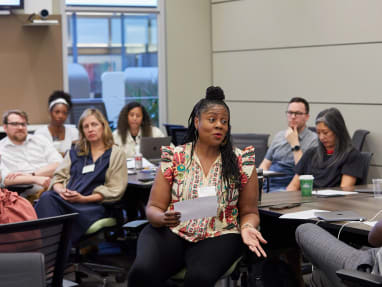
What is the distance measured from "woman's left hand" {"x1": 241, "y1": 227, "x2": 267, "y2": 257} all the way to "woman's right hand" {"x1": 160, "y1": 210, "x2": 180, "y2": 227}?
0.35 m

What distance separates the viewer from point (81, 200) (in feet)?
16.0

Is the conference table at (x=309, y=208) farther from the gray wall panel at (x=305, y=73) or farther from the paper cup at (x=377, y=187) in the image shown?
the gray wall panel at (x=305, y=73)

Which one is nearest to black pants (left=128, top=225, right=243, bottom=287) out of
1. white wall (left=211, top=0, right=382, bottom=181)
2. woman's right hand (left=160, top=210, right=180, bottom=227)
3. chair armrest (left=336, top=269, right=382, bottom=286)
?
woman's right hand (left=160, top=210, right=180, bottom=227)

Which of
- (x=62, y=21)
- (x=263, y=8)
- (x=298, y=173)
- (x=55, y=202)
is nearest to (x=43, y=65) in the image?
(x=62, y=21)

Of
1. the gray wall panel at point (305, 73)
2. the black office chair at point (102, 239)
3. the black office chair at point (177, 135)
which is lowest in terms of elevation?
the black office chair at point (102, 239)

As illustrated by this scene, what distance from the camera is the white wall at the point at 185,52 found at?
348 inches

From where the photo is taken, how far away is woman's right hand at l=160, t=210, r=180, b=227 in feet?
10.6

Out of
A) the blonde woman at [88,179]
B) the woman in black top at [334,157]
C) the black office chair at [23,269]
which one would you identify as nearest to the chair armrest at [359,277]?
the black office chair at [23,269]

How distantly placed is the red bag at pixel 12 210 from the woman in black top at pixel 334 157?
214cm

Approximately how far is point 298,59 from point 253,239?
466 cm

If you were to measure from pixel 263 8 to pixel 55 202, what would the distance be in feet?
14.0

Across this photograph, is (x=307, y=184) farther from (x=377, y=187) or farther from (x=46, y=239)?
(x=46, y=239)

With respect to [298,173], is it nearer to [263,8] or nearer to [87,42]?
[263,8]

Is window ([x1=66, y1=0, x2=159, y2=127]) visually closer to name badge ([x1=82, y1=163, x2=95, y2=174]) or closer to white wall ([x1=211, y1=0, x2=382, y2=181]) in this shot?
white wall ([x1=211, y1=0, x2=382, y2=181])
